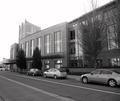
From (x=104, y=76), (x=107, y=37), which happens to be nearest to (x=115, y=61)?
(x=107, y=37)

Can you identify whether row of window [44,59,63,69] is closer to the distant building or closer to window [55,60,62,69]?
window [55,60,62,69]

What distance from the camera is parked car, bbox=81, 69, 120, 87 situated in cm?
1326

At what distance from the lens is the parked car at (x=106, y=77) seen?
1326cm

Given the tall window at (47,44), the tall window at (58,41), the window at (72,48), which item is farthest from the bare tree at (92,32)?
the tall window at (47,44)

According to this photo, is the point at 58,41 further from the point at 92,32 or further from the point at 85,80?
the point at 85,80

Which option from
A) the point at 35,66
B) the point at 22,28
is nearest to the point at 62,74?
the point at 35,66

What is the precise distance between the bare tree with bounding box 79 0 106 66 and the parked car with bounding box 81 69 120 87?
23.2ft

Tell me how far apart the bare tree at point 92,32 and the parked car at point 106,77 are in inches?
278

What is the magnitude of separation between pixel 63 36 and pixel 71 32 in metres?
2.48

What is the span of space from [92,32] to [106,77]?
357 inches

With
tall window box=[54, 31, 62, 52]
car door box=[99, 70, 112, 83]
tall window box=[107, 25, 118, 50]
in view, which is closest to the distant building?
tall window box=[107, 25, 118, 50]

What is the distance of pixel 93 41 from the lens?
2145 cm

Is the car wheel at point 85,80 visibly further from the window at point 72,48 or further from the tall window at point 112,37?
the window at point 72,48

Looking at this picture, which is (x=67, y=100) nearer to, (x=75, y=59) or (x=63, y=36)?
(x=75, y=59)
